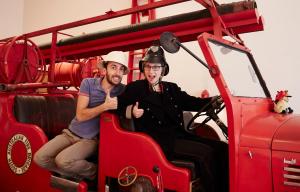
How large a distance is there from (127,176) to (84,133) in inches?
23.8

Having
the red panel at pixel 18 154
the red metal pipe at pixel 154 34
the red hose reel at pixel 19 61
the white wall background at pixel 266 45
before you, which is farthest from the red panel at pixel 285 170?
the white wall background at pixel 266 45

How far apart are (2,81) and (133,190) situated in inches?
101

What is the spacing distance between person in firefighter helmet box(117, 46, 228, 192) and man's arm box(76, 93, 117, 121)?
0.23 feet

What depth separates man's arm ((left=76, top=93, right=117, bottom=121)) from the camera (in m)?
2.36

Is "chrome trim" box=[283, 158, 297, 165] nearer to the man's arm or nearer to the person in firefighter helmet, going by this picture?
the person in firefighter helmet

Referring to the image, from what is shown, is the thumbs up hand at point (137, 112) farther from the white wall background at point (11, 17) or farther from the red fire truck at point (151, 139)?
the white wall background at point (11, 17)

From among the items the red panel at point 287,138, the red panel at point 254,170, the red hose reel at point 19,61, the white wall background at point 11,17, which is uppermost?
the white wall background at point 11,17

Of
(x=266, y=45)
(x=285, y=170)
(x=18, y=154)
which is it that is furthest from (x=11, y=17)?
(x=285, y=170)

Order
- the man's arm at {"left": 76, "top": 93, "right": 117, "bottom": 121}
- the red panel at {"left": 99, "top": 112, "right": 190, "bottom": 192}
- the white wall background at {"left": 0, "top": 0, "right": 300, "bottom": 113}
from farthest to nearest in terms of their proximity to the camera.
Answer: the white wall background at {"left": 0, "top": 0, "right": 300, "bottom": 113}
the man's arm at {"left": 76, "top": 93, "right": 117, "bottom": 121}
the red panel at {"left": 99, "top": 112, "right": 190, "bottom": 192}

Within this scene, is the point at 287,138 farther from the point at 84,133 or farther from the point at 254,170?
the point at 84,133

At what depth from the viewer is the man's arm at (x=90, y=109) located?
2361 millimetres

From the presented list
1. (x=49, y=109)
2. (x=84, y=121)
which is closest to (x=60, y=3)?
(x=49, y=109)

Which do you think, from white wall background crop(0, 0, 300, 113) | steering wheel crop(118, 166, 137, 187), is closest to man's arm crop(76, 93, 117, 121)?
steering wheel crop(118, 166, 137, 187)

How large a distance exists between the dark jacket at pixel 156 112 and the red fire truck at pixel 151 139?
117 millimetres
